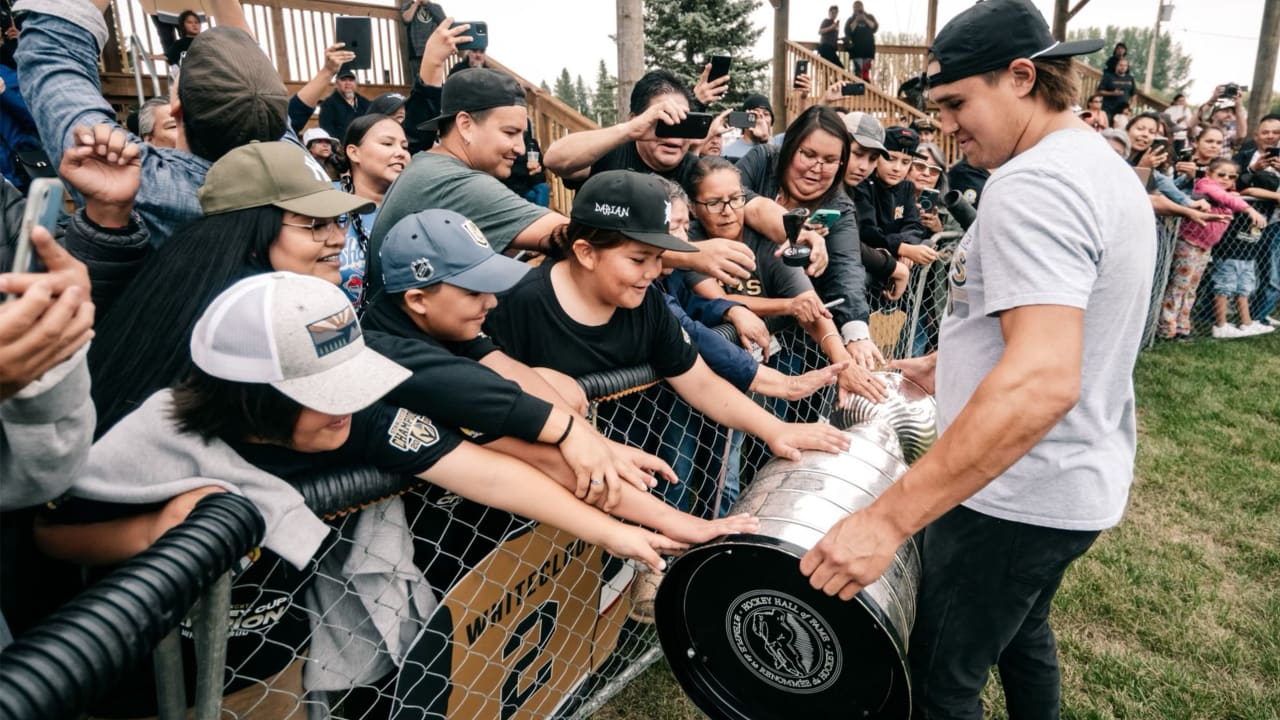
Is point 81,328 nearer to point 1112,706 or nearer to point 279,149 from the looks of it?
point 279,149

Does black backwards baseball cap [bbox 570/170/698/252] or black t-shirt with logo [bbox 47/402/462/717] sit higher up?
black backwards baseball cap [bbox 570/170/698/252]

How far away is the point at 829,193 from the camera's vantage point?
4.06m

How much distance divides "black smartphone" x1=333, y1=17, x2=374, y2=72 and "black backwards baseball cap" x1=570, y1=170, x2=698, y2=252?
429 cm

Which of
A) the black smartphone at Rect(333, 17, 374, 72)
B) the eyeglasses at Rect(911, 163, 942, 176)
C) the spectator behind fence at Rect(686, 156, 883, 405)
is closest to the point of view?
the spectator behind fence at Rect(686, 156, 883, 405)

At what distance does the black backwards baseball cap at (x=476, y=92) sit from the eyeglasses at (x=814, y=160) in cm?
153

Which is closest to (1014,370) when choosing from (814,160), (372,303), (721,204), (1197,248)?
(372,303)

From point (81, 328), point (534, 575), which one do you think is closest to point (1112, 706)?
A: point (534, 575)

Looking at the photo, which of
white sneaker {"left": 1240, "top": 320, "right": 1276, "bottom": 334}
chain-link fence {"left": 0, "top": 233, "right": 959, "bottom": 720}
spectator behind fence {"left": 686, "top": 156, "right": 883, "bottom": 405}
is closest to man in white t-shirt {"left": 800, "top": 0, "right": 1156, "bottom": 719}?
chain-link fence {"left": 0, "top": 233, "right": 959, "bottom": 720}

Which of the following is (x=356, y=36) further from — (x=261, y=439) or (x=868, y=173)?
(x=261, y=439)

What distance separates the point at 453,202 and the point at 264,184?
85 cm

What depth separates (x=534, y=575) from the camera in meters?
2.03

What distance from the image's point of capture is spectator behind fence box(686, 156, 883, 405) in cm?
337

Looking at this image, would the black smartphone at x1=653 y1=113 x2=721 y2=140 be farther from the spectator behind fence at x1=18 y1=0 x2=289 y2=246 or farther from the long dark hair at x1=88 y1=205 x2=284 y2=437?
the long dark hair at x1=88 y1=205 x2=284 y2=437

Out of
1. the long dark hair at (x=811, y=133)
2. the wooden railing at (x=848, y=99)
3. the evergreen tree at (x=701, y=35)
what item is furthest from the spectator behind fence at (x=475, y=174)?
the evergreen tree at (x=701, y=35)
